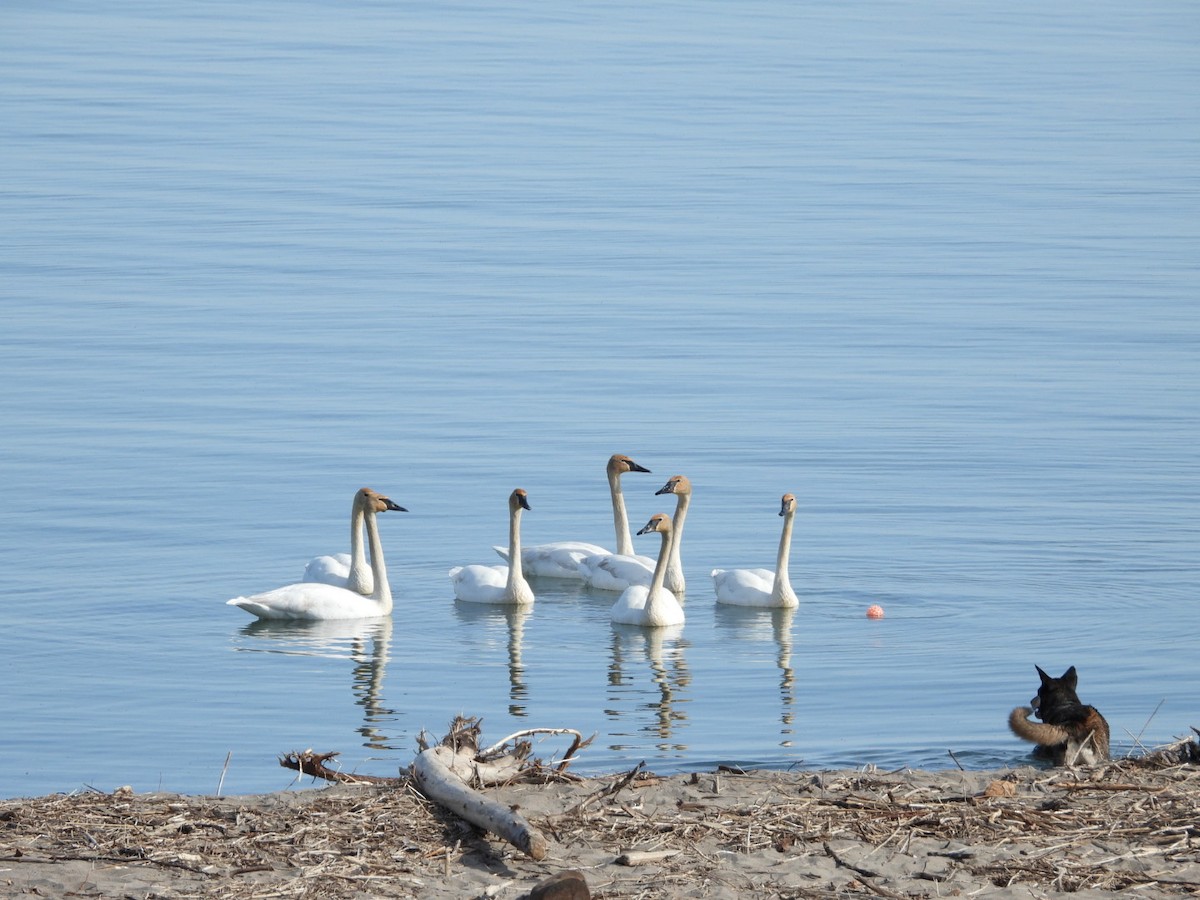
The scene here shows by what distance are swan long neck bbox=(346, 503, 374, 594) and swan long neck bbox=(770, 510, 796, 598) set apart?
2.97 m

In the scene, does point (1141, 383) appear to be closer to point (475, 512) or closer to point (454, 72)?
point (475, 512)

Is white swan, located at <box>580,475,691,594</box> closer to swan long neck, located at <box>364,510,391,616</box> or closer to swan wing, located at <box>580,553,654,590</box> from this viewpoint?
swan wing, located at <box>580,553,654,590</box>

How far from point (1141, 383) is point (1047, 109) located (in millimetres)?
26663

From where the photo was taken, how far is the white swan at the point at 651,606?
1430cm

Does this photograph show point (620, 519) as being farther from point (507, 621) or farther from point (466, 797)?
point (466, 797)

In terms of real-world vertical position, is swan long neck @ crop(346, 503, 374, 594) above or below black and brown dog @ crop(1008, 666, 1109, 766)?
above

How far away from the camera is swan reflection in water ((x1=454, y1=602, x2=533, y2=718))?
1314 cm

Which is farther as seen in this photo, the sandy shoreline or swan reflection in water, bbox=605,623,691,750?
swan reflection in water, bbox=605,623,691,750

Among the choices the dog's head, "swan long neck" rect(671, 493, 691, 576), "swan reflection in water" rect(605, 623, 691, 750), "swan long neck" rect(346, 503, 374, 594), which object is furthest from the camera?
"swan long neck" rect(671, 493, 691, 576)

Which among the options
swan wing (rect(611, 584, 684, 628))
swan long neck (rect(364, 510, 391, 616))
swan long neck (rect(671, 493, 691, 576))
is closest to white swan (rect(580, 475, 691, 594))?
swan long neck (rect(671, 493, 691, 576))

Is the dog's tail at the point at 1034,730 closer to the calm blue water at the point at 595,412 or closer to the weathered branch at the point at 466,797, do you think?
the calm blue water at the point at 595,412

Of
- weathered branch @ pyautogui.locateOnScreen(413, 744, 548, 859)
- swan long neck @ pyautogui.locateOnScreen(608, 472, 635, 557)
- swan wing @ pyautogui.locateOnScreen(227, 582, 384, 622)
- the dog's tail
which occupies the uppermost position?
swan long neck @ pyautogui.locateOnScreen(608, 472, 635, 557)

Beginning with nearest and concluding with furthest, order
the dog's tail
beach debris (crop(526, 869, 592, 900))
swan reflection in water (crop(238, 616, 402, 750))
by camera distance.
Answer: beach debris (crop(526, 869, 592, 900))
the dog's tail
swan reflection in water (crop(238, 616, 402, 750))

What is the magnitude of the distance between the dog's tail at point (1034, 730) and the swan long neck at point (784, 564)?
530cm
